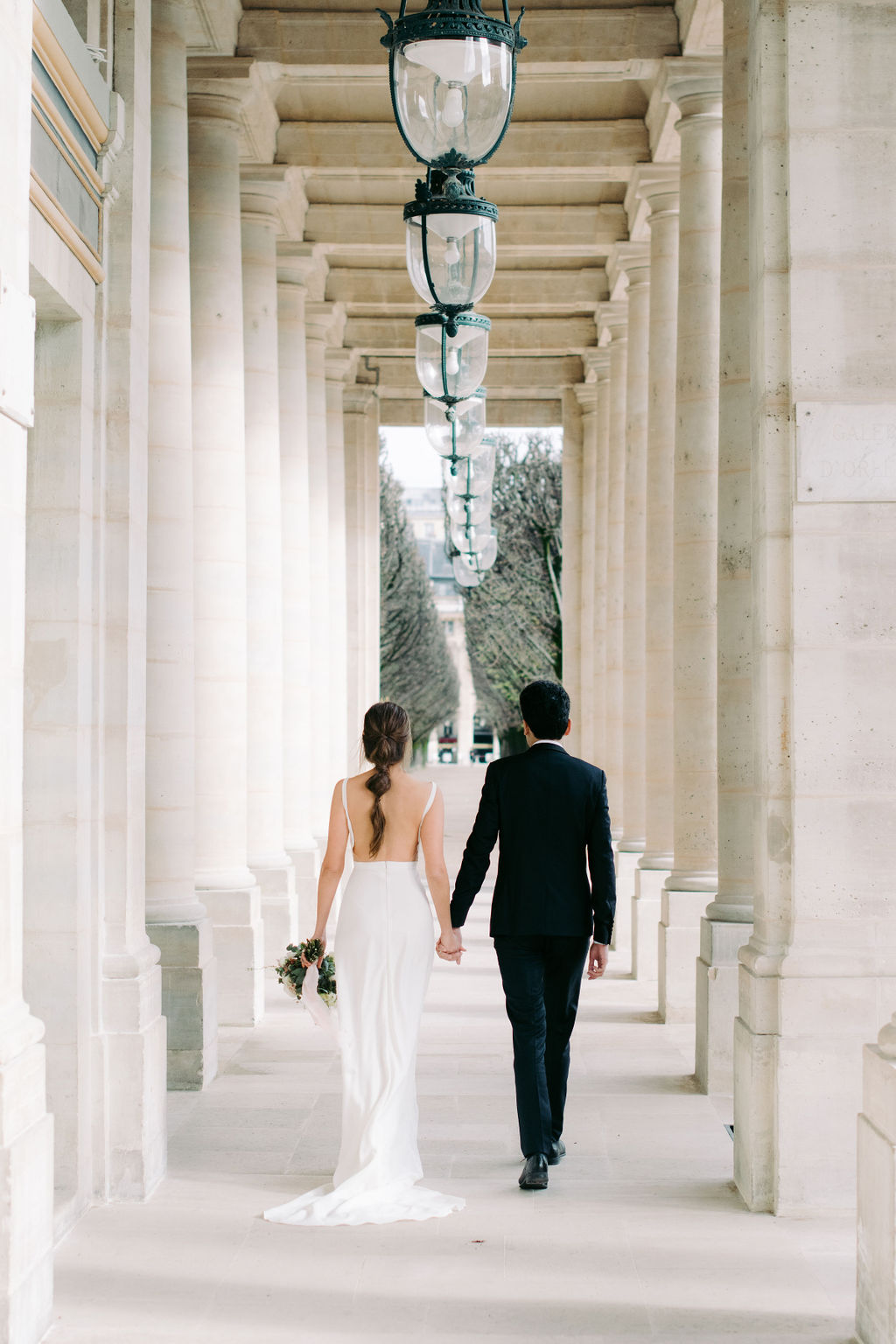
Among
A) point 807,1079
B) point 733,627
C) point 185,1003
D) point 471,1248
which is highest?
point 733,627

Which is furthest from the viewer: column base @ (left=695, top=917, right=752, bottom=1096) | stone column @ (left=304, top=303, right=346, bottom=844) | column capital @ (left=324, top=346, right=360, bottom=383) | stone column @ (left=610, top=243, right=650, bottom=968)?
column capital @ (left=324, top=346, right=360, bottom=383)

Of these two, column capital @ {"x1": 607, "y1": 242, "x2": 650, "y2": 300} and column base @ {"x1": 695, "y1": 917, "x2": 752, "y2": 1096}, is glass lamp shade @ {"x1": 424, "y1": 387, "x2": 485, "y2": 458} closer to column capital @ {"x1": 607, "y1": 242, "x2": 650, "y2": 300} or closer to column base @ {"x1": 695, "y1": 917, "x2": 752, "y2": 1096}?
column capital @ {"x1": 607, "y1": 242, "x2": 650, "y2": 300}

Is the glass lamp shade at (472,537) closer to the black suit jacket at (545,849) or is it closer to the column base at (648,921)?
the column base at (648,921)

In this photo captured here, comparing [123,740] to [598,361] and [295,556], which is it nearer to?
[295,556]

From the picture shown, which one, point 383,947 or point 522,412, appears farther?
point 522,412

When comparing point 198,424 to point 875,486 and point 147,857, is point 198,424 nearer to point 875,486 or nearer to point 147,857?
point 147,857

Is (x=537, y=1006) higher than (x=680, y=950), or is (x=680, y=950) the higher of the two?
(x=537, y=1006)

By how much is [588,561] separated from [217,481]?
15.3 meters

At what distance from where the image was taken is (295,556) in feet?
61.3

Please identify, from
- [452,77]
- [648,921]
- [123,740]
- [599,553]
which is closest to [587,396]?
[599,553]

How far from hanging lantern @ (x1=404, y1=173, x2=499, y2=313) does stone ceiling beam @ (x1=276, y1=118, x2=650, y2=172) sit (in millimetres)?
8449

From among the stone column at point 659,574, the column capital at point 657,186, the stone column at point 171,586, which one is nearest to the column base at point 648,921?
the stone column at point 659,574

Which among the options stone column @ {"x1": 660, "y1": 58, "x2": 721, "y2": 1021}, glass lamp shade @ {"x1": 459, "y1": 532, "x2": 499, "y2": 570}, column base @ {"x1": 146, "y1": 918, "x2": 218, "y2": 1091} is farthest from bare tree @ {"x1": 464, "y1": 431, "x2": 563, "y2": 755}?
column base @ {"x1": 146, "y1": 918, "x2": 218, "y2": 1091}

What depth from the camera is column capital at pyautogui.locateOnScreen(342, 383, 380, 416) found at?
28.3 meters
